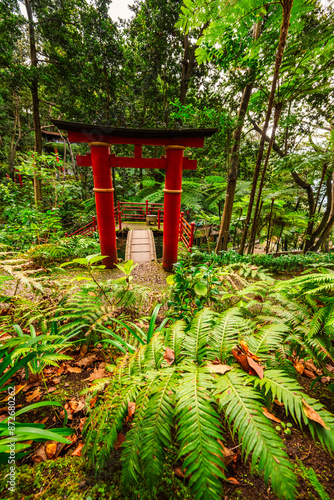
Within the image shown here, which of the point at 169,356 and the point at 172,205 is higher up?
the point at 172,205

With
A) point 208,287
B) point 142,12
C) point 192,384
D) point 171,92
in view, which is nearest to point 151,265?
point 208,287

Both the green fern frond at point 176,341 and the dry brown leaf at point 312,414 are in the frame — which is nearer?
the dry brown leaf at point 312,414

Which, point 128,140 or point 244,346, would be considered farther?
point 128,140

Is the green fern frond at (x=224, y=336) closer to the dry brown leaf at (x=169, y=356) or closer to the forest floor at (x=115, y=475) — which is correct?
the dry brown leaf at (x=169, y=356)

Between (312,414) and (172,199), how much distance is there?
4736 mm

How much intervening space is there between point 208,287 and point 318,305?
1.17 meters

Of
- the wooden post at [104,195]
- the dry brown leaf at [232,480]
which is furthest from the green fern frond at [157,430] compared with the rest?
the wooden post at [104,195]

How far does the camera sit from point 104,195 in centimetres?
509

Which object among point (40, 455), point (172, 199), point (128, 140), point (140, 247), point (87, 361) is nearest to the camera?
point (40, 455)

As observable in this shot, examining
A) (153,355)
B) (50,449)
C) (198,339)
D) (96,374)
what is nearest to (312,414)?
(198,339)

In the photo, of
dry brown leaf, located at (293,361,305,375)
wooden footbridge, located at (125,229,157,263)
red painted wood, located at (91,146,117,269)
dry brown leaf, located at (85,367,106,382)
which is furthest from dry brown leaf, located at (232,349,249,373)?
wooden footbridge, located at (125,229,157,263)

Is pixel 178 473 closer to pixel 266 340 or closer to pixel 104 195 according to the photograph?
pixel 266 340

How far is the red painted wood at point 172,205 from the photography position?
15.8ft

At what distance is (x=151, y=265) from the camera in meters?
6.25
